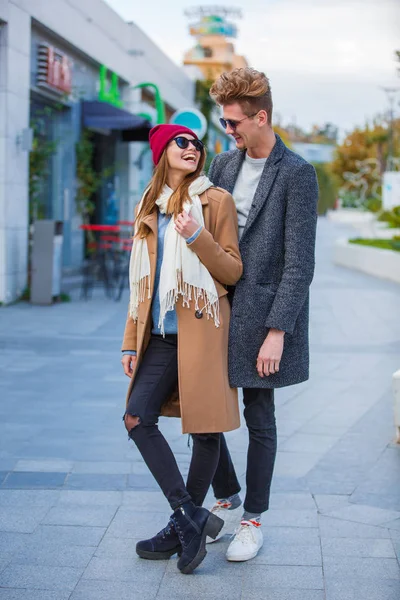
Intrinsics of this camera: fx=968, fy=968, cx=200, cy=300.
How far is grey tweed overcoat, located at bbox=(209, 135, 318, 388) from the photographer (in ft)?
12.0

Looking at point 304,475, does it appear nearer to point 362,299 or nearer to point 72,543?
point 72,543

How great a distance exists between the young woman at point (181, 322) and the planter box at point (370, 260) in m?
14.8

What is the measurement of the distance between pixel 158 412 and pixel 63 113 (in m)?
13.0

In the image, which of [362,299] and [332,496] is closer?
[332,496]

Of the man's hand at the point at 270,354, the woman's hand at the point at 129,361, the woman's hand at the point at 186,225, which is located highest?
the woman's hand at the point at 186,225

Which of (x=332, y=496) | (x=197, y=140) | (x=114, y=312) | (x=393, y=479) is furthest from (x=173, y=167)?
(x=114, y=312)

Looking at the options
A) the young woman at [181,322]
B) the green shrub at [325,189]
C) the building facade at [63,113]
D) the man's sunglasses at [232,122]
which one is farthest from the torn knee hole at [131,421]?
the green shrub at [325,189]

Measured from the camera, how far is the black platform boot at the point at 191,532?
3.63 m

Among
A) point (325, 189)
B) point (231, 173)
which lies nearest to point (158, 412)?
point (231, 173)

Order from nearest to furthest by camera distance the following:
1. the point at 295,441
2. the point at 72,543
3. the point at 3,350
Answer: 1. the point at 72,543
2. the point at 295,441
3. the point at 3,350

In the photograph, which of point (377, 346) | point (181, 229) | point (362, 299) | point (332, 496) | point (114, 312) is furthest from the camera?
point (362, 299)

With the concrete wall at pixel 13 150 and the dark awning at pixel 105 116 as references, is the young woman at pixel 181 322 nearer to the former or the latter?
the concrete wall at pixel 13 150

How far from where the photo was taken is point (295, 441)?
5.83 m

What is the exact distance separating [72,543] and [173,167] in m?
1.58
